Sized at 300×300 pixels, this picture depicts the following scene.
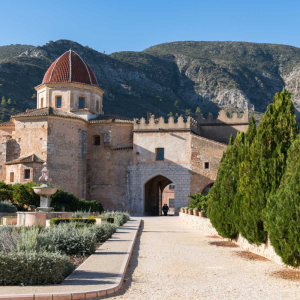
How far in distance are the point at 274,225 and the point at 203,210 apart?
12.0 m

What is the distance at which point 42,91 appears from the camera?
3569 centimetres

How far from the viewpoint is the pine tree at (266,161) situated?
932 centimetres

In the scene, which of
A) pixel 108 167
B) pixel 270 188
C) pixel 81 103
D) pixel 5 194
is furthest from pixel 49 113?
pixel 270 188

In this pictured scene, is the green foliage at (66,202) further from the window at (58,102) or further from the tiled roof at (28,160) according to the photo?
the window at (58,102)

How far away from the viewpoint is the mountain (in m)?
77.6

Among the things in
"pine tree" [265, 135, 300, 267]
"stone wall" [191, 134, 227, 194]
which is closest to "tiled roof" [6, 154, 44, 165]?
"stone wall" [191, 134, 227, 194]

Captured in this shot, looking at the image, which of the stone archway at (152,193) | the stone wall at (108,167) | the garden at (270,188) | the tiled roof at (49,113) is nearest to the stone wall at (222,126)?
the stone archway at (152,193)

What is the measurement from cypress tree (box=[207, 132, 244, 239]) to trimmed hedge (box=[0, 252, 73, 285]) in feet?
21.6

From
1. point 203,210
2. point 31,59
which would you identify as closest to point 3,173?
point 203,210

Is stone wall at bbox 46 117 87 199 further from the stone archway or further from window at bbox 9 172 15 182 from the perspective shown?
the stone archway

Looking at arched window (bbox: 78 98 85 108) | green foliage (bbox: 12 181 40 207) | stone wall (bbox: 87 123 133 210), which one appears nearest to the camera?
green foliage (bbox: 12 181 40 207)

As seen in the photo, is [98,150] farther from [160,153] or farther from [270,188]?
[270,188]

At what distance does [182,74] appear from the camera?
98438 mm

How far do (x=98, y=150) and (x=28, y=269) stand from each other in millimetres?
28255
